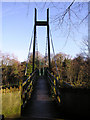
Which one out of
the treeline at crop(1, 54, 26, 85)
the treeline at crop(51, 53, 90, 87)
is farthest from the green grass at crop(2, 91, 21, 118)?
the treeline at crop(1, 54, 26, 85)

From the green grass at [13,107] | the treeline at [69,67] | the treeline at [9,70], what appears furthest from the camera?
the treeline at [9,70]

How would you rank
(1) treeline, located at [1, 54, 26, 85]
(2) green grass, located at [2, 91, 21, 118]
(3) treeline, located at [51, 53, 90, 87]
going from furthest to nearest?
(1) treeline, located at [1, 54, 26, 85], (3) treeline, located at [51, 53, 90, 87], (2) green grass, located at [2, 91, 21, 118]

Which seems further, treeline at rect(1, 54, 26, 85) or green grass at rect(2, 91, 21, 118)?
treeline at rect(1, 54, 26, 85)

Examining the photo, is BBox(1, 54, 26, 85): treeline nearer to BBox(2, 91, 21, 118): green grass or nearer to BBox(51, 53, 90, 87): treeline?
BBox(51, 53, 90, 87): treeline

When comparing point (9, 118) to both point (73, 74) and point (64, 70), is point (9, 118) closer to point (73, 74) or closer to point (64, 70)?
point (73, 74)

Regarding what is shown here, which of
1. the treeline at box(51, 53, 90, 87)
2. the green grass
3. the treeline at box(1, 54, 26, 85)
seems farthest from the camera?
the treeline at box(1, 54, 26, 85)

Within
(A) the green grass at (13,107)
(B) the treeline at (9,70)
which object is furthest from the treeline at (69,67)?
(A) the green grass at (13,107)

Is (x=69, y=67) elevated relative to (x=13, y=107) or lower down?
elevated

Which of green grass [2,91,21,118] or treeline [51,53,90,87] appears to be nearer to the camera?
green grass [2,91,21,118]

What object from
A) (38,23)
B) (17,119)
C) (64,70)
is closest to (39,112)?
(17,119)

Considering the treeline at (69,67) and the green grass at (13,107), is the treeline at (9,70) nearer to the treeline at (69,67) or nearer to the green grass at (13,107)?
the treeline at (69,67)

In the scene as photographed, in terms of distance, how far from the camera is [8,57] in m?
26.8

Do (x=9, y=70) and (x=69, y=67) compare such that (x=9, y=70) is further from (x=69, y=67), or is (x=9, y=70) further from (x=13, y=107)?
(x=13, y=107)

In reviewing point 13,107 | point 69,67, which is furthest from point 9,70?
point 13,107
